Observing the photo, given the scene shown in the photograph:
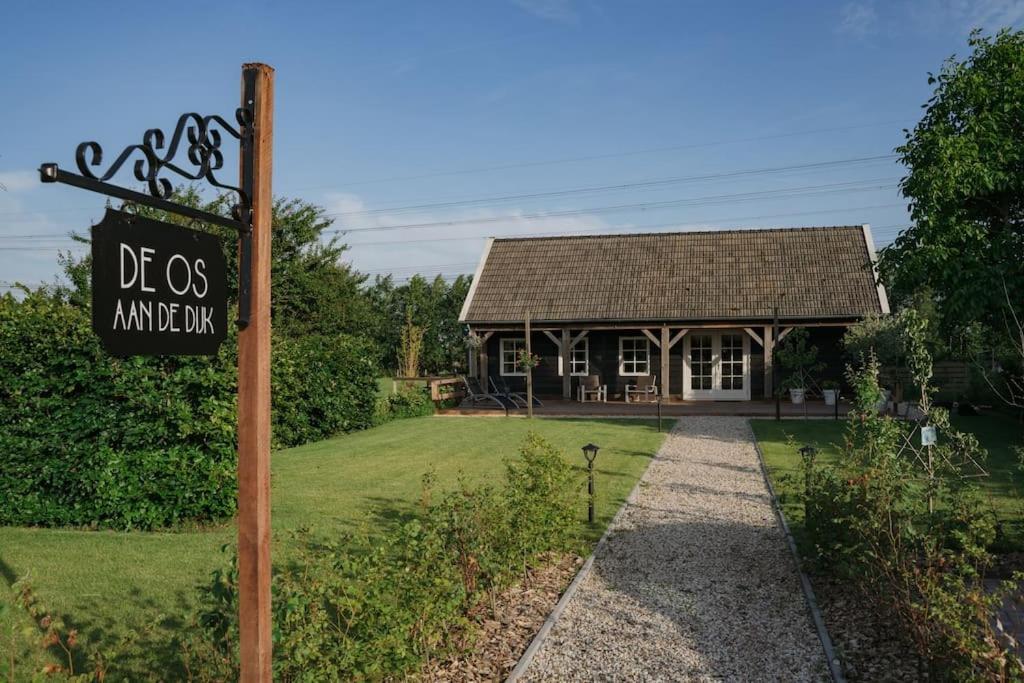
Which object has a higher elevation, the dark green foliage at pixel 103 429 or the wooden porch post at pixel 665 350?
the wooden porch post at pixel 665 350

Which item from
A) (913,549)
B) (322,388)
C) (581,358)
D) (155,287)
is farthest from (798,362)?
(155,287)

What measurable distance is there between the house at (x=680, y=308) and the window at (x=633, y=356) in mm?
29

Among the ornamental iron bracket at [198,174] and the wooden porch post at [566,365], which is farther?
the wooden porch post at [566,365]

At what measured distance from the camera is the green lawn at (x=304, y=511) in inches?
223

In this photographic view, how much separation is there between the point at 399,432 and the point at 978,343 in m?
12.1

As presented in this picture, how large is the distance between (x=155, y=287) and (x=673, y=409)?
18853mm

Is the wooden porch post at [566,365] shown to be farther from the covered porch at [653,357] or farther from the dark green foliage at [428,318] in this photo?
the dark green foliage at [428,318]

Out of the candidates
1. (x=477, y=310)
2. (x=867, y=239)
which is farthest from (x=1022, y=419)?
(x=477, y=310)

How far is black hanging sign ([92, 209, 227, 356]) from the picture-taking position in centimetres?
236

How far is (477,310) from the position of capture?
2380 centimetres

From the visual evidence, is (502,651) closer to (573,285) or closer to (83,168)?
(83,168)

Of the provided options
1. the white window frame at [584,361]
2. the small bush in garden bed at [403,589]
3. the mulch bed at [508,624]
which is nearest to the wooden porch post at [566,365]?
the white window frame at [584,361]

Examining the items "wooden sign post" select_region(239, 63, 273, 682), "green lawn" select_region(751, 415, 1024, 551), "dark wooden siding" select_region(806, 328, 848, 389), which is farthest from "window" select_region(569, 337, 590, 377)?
"wooden sign post" select_region(239, 63, 273, 682)

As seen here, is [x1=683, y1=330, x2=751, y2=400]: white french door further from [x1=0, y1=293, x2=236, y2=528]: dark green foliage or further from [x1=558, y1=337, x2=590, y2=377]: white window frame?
[x1=0, y1=293, x2=236, y2=528]: dark green foliage
